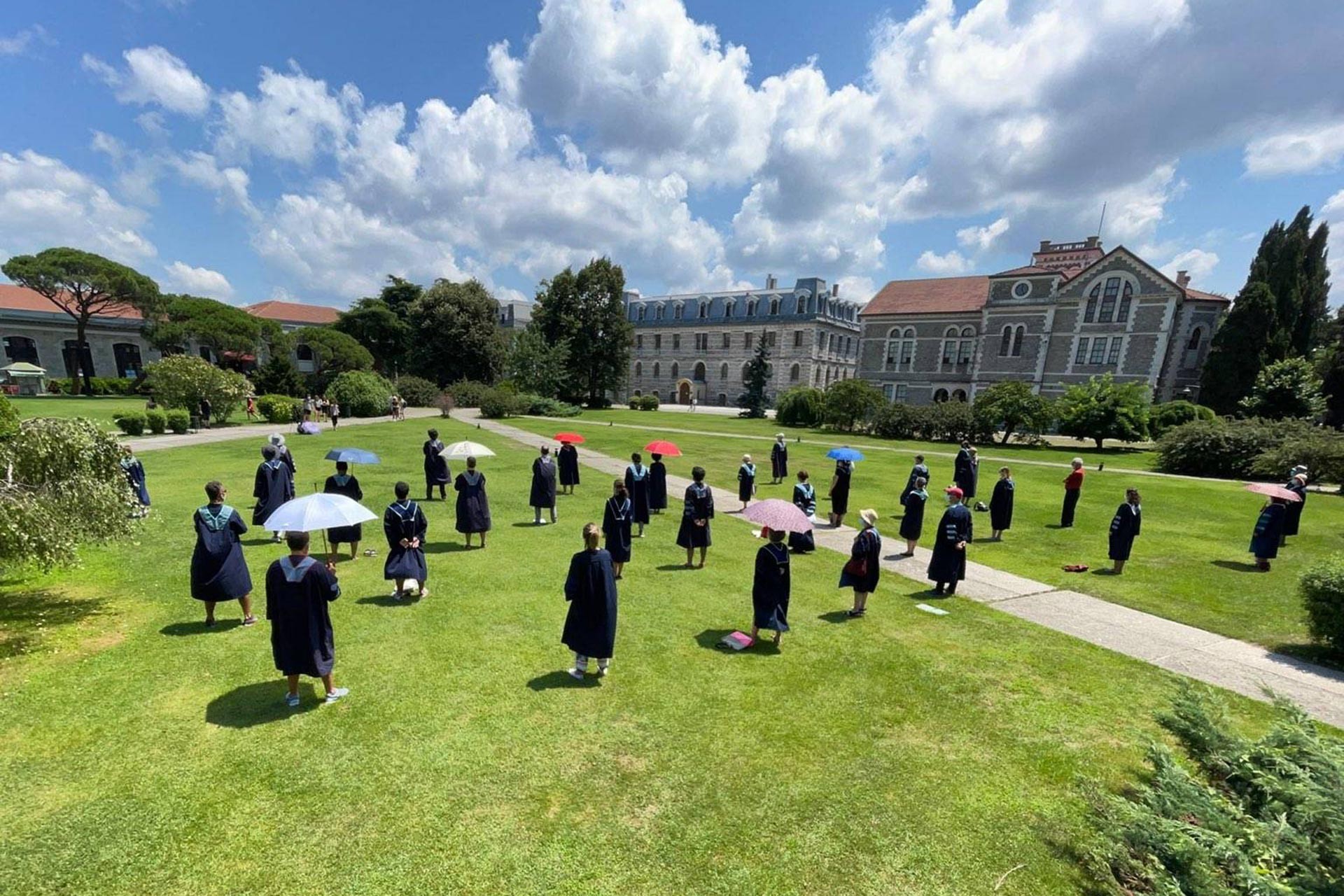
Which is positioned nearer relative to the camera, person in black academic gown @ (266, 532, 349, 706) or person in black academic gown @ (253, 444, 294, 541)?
person in black academic gown @ (266, 532, 349, 706)

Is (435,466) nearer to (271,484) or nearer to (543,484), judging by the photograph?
(543,484)

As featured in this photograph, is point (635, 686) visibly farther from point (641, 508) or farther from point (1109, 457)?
point (1109, 457)

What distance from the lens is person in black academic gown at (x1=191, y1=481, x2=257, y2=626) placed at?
725 centimetres

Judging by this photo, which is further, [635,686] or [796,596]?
[796,596]

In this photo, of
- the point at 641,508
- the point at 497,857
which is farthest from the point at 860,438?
the point at 497,857

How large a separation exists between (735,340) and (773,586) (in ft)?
231

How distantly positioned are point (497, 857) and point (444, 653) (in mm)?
3325

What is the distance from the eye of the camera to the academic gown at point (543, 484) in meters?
12.9

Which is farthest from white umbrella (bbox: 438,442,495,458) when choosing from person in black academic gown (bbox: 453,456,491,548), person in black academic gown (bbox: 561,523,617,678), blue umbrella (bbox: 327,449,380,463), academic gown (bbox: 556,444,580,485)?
person in black academic gown (bbox: 561,523,617,678)

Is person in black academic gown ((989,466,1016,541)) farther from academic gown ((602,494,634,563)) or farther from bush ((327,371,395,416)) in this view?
bush ((327,371,395,416))

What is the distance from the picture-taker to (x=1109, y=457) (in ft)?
102

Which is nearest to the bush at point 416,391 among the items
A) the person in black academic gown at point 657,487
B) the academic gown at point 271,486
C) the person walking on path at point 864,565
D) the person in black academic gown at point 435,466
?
the person in black academic gown at point 435,466

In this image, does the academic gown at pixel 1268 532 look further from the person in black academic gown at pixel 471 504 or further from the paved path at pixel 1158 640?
the person in black academic gown at pixel 471 504

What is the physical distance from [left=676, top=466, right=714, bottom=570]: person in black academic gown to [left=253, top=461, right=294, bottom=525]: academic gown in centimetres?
803
